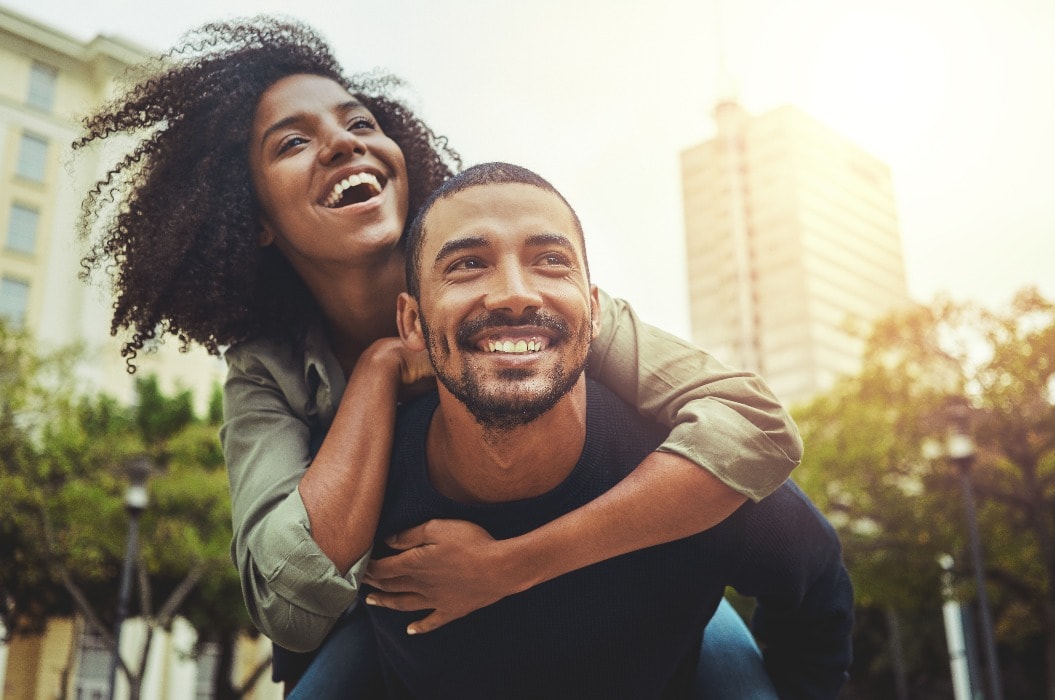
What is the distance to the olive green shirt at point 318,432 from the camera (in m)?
2.14

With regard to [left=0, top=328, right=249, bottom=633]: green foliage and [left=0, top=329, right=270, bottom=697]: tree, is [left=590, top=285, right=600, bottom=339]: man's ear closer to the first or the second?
[left=0, top=329, right=270, bottom=697]: tree

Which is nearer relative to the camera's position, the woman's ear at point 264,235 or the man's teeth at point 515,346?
the man's teeth at point 515,346

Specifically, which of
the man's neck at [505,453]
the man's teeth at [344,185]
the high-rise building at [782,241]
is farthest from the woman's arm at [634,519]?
the high-rise building at [782,241]

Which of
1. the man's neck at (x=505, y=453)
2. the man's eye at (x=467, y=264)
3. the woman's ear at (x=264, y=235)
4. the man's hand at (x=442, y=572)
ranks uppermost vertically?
the woman's ear at (x=264, y=235)

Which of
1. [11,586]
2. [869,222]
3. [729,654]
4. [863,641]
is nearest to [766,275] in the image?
[869,222]

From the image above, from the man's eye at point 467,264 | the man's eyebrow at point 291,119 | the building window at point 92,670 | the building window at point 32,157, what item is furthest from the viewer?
the building window at point 32,157

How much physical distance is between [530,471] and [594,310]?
1.34 feet

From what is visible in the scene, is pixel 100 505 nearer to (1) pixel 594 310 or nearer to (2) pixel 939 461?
(2) pixel 939 461

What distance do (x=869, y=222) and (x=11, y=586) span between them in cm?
10034

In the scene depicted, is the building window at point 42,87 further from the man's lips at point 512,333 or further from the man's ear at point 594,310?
the man's lips at point 512,333

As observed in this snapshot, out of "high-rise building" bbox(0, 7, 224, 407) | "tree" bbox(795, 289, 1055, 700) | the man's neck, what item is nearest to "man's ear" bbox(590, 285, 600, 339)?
the man's neck

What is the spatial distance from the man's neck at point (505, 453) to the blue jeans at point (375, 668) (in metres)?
0.72

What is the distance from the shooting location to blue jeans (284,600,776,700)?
271 cm

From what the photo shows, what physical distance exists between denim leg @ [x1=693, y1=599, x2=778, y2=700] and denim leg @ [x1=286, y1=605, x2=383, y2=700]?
0.87m
